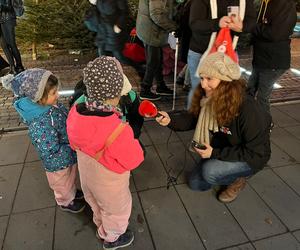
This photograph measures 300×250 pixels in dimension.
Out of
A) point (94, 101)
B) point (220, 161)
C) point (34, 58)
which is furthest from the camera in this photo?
point (34, 58)

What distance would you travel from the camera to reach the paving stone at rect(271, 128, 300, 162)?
3.29m

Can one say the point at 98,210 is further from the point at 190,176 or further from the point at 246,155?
the point at 246,155

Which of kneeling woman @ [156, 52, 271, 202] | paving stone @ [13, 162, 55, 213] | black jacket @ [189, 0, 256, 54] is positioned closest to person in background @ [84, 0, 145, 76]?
black jacket @ [189, 0, 256, 54]

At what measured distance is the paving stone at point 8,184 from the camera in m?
2.57

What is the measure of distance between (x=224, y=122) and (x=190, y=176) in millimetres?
770

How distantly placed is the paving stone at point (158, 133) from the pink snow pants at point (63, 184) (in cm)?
131

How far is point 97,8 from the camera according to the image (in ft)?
13.0

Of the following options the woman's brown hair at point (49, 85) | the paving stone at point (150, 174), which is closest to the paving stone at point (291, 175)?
the paving stone at point (150, 174)

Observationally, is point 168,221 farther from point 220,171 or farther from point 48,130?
point 48,130

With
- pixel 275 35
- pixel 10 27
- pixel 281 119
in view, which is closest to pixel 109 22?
pixel 10 27

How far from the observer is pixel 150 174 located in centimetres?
297

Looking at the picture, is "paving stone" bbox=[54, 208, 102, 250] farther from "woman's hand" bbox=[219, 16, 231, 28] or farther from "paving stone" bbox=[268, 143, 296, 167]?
"woman's hand" bbox=[219, 16, 231, 28]

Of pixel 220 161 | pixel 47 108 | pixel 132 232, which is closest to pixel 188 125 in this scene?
pixel 220 161

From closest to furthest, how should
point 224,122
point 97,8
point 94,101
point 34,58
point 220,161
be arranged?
point 94,101 < point 224,122 < point 220,161 < point 97,8 < point 34,58
